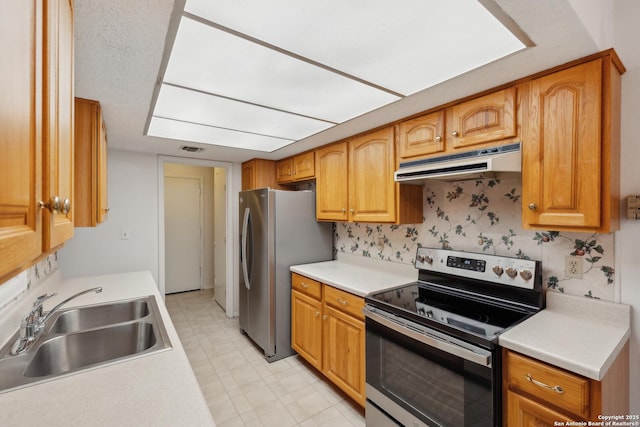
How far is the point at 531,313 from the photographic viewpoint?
1.51m

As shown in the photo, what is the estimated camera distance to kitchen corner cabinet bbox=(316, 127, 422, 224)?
6.91 feet

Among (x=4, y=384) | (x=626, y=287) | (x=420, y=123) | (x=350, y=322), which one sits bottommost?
(x=350, y=322)

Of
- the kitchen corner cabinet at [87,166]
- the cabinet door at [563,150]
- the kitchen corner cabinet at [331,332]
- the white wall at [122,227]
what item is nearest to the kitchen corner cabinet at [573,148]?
the cabinet door at [563,150]

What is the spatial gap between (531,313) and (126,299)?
7.88 ft

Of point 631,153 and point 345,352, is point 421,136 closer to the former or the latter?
point 631,153

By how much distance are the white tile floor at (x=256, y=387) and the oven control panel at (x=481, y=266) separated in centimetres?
116

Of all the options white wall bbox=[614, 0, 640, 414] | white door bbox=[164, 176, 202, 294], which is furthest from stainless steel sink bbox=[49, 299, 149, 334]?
white door bbox=[164, 176, 202, 294]

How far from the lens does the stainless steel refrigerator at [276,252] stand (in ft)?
8.95

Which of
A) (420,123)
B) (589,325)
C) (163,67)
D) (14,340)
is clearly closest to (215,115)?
(163,67)

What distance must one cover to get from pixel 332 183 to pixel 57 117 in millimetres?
2145

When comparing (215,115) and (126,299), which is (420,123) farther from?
(126,299)

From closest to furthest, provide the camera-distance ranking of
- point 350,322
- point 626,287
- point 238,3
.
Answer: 1. point 238,3
2. point 626,287
3. point 350,322

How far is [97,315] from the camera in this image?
1763 millimetres

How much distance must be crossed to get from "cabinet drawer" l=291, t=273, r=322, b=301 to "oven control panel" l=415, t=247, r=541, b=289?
81cm
